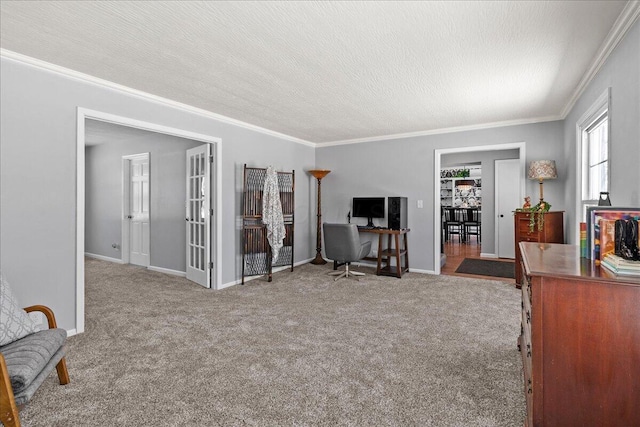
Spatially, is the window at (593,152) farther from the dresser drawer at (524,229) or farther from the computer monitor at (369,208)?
the computer monitor at (369,208)

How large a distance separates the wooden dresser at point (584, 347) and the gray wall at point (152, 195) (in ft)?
15.3

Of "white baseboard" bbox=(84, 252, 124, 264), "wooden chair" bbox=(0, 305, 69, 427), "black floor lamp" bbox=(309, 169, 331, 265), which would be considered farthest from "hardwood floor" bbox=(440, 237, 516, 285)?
"white baseboard" bbox=(84, 252, 124, 264)

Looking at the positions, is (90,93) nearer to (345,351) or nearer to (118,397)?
(118,397)

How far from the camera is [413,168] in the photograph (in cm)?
544

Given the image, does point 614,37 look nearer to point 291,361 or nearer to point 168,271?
point 291,361

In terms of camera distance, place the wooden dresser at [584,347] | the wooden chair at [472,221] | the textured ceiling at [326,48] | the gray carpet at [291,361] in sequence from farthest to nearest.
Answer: the wooden chair at [472,221] → the textured ceiling at [326,48] → the gray carpet at [291,361] → the wooden dresser at [584,347]

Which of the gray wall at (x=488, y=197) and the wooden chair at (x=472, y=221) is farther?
the wooden chair at (x=472, y=221)

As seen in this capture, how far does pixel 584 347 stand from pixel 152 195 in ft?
19.4

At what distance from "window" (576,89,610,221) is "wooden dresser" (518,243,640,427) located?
197cm

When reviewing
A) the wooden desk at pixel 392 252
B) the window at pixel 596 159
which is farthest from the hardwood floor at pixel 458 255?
the window at pixel 596 159

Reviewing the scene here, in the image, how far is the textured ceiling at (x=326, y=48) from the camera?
1970 mm

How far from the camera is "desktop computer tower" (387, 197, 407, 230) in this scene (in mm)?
5172

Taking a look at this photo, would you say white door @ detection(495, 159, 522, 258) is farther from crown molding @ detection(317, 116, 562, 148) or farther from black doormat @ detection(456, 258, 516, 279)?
crown molding @ detection(317, 116, 562, 148)

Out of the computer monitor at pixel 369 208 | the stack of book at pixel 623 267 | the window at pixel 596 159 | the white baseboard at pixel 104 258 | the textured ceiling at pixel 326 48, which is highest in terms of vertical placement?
the textured ceiling at pixel 326 48
